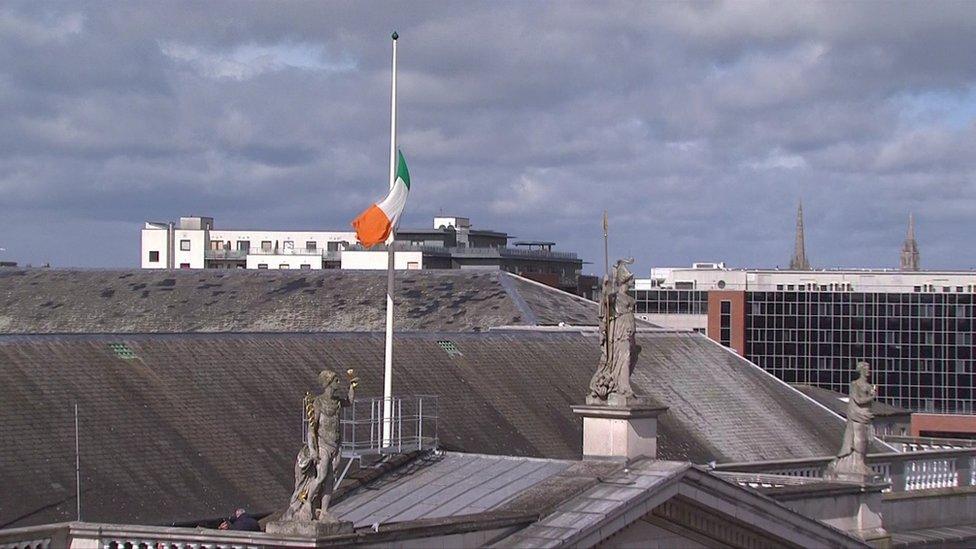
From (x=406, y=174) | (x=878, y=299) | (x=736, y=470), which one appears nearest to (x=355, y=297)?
(x=406, y=174)

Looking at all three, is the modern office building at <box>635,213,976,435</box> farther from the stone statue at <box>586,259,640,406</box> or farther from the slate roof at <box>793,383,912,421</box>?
the stone statue at <box>586,259,640,406</box>

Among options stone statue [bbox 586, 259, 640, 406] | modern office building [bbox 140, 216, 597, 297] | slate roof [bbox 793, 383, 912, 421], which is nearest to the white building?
modern office building [bbox 140, 216, 597, 297]

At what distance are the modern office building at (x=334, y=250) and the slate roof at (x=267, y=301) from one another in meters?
60.6

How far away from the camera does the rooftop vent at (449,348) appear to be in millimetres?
61156

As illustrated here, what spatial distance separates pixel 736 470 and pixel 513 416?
72.6 feet

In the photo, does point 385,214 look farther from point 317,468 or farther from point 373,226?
point 317,468

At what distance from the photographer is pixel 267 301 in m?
84.4

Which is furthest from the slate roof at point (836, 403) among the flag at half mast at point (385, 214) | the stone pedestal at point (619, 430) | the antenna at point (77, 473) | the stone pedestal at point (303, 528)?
the stone pedestal at point (303, 528)

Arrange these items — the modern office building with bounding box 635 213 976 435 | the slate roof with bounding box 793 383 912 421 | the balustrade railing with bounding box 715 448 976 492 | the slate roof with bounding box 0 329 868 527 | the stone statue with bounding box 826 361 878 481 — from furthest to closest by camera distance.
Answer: the modern office building with bounding box 635 213 976 435, the slate roof with bounding box 793 383 912 421, the slate roof with bounding box 0 329 868 527, the balustrade railing with bounding box 715 448 976 492, the stone statue with bounding box 826 361 878 481

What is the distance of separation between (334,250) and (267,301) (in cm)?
9206

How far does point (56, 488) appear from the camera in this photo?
39.3m

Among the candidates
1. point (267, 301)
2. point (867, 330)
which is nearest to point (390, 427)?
point (267, 301)

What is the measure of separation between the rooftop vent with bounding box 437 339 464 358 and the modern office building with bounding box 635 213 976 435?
223 ft

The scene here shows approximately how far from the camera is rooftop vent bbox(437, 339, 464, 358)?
61156mm
